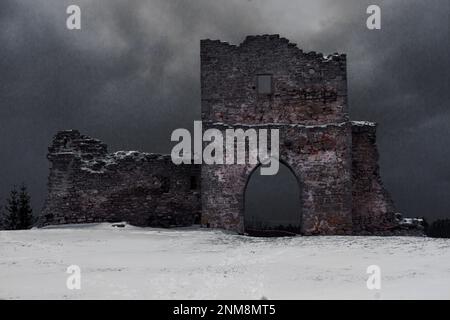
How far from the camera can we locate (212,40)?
17500 millimetres

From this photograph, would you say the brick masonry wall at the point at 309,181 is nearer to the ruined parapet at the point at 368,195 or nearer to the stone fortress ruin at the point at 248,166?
the stone fortress ruin at the point at 248,166

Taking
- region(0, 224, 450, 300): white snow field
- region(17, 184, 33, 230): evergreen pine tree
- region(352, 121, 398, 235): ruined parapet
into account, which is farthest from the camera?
region(17, 184, 33, 230): evergreen pine tree

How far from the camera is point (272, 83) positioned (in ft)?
56.3

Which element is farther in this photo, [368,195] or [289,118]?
[368,195]

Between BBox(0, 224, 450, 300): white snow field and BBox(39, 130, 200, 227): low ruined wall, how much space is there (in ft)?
12.8

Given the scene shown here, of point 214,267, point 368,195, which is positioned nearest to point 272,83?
point 368,195

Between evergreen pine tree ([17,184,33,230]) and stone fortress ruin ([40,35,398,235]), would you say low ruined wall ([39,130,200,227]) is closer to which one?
stone fortress ruin ([40,35,398,235])

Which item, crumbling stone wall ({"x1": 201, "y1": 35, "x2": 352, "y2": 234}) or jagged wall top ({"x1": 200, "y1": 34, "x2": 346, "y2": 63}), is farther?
jagged wall top ({"x1": 200, "y1": 34, "x2": 346, "y2": 63})

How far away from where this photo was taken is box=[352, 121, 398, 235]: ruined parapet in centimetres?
1780

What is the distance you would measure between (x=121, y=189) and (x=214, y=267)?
32.6 feet

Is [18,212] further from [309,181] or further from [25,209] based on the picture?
[309,181]

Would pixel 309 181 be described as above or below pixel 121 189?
above

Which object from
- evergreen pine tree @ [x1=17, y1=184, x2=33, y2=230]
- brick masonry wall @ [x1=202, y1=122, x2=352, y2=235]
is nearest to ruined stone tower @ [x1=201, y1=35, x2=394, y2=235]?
brick masonry wall @ [x1=202, y1=122, x2=352, y2=235]
